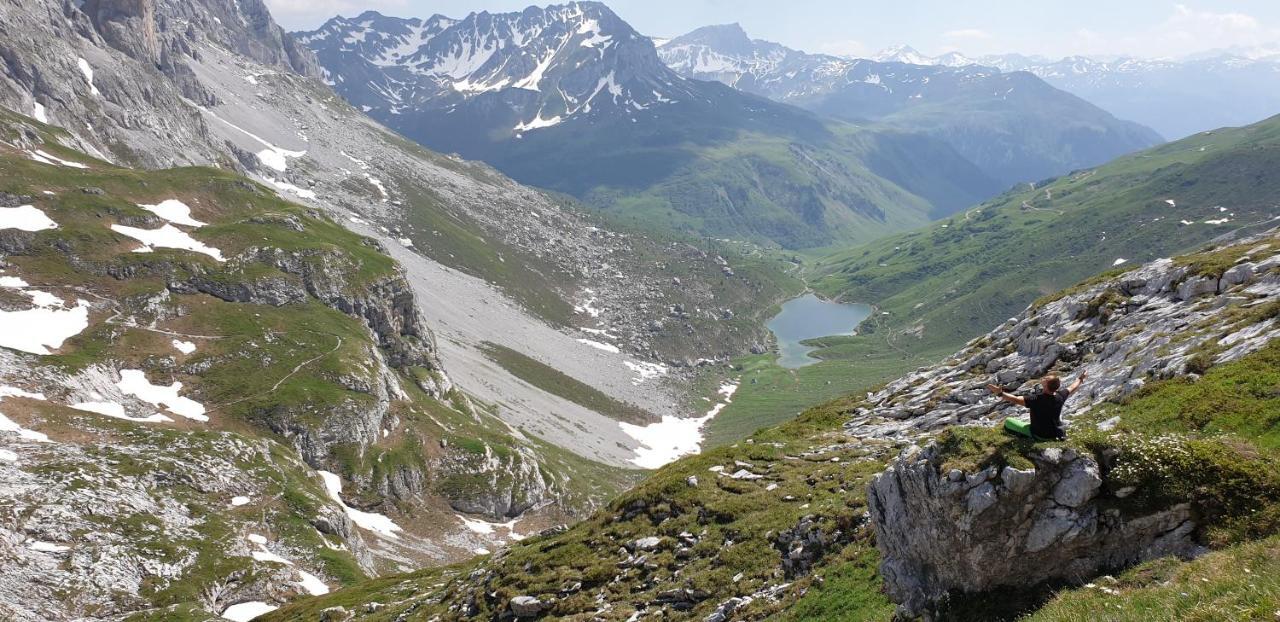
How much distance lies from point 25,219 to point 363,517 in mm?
88839

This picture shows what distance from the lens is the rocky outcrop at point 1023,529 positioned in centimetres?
1838

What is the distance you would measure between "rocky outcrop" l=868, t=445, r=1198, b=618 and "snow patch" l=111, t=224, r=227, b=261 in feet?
536

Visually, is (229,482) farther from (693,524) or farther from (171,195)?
(171,195)

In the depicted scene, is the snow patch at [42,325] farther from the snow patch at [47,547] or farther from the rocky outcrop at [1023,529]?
the rocky outcrop at [1023,529]

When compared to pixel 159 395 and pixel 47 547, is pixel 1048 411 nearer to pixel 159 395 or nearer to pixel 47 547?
pixel 47 547

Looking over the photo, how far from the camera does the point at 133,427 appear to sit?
93.2 meters

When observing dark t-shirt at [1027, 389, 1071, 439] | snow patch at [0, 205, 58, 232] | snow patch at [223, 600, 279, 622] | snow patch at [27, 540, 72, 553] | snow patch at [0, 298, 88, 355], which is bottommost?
snow patch at [223, 600, 279, 622]

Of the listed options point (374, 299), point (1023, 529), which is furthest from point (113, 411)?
point (1023, 529)

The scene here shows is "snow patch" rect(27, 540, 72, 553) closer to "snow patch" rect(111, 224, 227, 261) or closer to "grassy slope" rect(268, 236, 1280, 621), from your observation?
"grassy slope" rect(268, 236, 1280, 621)

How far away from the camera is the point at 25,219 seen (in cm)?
13412

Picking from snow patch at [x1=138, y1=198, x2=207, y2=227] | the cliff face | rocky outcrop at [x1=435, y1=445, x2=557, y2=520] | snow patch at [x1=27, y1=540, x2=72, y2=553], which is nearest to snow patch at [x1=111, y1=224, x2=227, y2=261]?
snow patch at [x1=138, y1=198, x2=207, y2=227]

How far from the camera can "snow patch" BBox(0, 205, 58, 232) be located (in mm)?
130625

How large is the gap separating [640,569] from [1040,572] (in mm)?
17977

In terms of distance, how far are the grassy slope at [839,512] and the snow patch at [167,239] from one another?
435 ft
